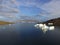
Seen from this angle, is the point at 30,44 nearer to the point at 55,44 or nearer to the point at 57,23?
the point at 55,44

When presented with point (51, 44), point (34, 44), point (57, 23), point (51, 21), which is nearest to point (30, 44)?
point (34, 44)

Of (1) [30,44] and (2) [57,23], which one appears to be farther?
(2) [57,23]

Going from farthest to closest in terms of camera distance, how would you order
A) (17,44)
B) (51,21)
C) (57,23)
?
(51,21)
(57,23)
(17,44)

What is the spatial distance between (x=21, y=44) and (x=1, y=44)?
4744 mm

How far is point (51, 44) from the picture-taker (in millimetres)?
25203

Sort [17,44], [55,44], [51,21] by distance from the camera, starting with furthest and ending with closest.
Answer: [51,21] → [17,44] → [55,44]

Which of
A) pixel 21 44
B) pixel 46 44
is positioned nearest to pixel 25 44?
pixel 21 44

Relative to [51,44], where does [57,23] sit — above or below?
above

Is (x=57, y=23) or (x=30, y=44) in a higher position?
(x=57, y=23)

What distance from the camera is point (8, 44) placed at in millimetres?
26672

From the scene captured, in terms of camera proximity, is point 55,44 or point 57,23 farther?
point 57,23

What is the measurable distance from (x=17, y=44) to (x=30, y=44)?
3078 millimetres

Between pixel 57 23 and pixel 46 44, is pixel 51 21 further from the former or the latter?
pixel 46 44

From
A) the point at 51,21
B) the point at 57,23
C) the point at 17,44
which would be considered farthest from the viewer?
the point at 51,21
